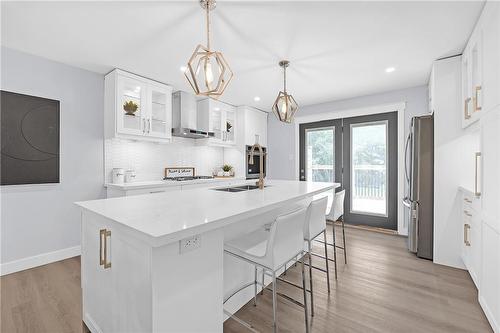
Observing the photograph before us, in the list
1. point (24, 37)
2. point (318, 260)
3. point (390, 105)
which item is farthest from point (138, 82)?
point (390, 105)

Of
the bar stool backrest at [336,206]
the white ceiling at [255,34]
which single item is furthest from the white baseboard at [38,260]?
the bar stool backrest at [336,206]

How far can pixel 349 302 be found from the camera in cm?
194

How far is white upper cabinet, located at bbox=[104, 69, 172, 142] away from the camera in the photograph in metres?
3.04

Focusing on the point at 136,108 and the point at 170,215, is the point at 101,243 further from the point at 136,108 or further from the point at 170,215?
the point at 136,108

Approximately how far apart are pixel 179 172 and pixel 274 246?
3268mm

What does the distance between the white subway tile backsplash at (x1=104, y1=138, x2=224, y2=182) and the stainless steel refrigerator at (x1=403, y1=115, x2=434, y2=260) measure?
3.55 m

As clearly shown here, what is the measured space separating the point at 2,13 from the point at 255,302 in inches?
127

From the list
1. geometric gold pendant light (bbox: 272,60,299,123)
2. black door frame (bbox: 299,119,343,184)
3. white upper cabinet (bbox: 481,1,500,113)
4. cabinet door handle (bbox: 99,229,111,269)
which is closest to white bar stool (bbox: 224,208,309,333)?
cabinet door handle (bbox: 99,229,111,269)

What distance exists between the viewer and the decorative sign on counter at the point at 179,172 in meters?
4.05

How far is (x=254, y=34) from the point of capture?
86.8 inches

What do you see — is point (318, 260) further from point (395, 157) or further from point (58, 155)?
point (58, 155)

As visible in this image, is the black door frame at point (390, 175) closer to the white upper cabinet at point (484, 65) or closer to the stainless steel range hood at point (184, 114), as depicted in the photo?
the white upper cabinet at point (484, 65)

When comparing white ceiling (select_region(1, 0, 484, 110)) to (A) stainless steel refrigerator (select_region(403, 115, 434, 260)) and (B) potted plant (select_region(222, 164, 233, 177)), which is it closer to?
(A) stainless steel refrigerator (select_region(403, 115, 434, 260))

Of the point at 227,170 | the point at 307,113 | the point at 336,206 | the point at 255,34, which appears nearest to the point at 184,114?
the point at 227,170
